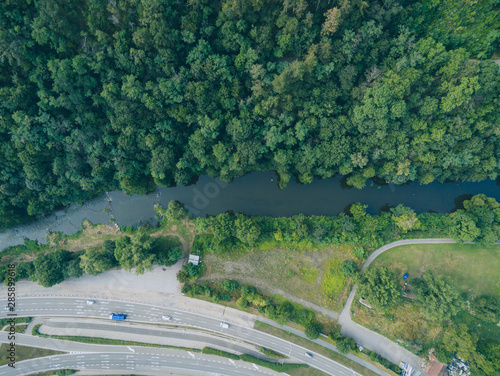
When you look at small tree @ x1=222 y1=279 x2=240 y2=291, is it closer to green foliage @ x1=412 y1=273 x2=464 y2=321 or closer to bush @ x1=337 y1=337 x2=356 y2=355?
bush @ x1=337 y1=337 x2=356 y2=355

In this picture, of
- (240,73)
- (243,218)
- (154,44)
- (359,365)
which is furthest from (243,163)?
(359,365)

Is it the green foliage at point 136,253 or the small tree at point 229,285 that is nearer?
the green foliage at point 136,253

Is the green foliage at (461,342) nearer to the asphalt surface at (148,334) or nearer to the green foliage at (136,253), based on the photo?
the asphalt surface at (148,334)

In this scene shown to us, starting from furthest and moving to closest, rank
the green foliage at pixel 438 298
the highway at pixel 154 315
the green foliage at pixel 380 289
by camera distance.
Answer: the highway at pixel 154 315
the green foliage at pixel 380 289
the green foliage at pixel 438 298

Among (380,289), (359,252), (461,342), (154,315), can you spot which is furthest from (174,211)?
(461,342)

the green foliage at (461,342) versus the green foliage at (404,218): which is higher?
the green foliage at (404,218)

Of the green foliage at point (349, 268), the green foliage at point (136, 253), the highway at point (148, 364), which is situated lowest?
the highway at point (148, 364)

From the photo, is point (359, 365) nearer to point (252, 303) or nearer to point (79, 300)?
point (252, 303)

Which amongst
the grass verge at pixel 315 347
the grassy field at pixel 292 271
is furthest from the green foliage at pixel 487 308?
the grassy field at pixel 292 271

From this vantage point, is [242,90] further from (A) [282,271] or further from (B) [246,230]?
(A) [282,271]
